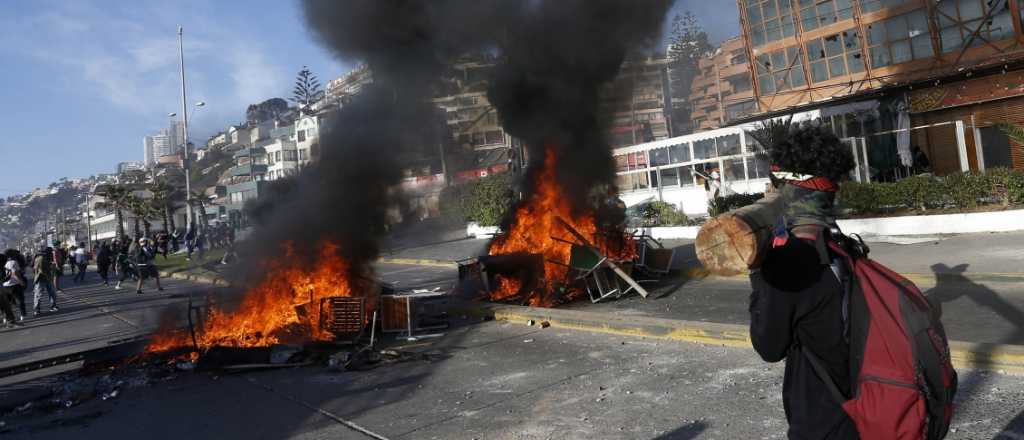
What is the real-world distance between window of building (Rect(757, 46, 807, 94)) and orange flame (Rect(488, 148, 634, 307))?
15.0 metres

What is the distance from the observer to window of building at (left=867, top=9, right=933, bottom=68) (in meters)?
18.1

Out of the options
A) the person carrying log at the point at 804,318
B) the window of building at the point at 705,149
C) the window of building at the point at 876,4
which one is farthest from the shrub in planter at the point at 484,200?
the person carrying log at the point at 804,318

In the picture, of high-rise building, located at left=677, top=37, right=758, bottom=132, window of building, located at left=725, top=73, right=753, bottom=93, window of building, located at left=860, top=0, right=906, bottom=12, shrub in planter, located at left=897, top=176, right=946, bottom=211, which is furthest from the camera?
window of building, located at left=725, top=73, right=753, bottom=93

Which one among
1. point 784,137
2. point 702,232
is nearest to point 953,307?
point 784,137

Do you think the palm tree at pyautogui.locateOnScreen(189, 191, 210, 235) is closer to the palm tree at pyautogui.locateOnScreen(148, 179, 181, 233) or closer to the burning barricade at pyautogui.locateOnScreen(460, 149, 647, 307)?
the palm tree at pyautogui.locateOnScreen(148, 179, 181, 233)

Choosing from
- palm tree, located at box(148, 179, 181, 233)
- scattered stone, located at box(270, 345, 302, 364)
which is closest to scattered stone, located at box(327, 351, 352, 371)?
scattered stone, located at box(270, 345, 302, 364)

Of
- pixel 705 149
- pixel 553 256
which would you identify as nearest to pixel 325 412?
pixel 553 256

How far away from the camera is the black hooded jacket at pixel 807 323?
5.75ft

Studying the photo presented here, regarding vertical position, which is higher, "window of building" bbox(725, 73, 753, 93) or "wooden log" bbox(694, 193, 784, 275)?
"window of building" bbox(725, 73, 753, 93)

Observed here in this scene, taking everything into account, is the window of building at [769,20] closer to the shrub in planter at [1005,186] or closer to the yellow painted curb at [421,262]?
the shrub in planter at [1005,186]

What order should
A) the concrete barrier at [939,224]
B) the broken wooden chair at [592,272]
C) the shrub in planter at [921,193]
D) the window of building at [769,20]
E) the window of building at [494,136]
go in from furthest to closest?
the window of building at [769,20], the window of building at [494,136], the shrub in planter at [921,193], the concrete barrier at [939,224], the broken wooden chair at [592,272]

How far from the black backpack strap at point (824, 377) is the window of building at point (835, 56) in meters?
21.1

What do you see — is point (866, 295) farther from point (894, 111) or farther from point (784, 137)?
point (894, 111)

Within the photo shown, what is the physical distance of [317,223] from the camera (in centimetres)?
811
